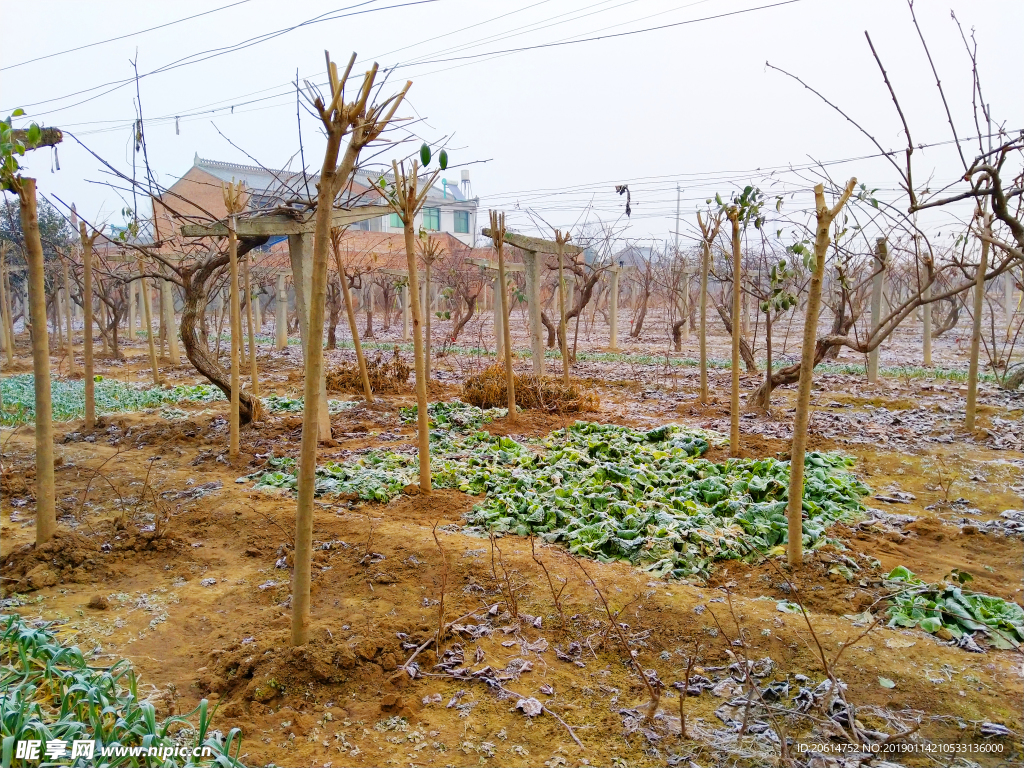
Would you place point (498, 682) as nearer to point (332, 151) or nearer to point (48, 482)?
point (332, 151)

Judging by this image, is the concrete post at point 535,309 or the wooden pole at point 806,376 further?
the concrete post at point 535,309

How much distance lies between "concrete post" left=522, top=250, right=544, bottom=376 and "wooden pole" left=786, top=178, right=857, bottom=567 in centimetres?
636

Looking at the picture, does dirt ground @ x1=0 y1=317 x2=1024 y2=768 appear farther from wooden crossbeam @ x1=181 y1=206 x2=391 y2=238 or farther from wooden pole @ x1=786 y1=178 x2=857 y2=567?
wooden crossbeam @ x1=181 y1=206 x2=391 y2=238

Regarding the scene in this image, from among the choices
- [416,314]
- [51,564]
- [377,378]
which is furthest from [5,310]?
[416,314]

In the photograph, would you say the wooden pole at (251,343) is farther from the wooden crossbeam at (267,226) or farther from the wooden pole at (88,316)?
the wooden crossbeam at (267,226)

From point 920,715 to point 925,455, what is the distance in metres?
4.67

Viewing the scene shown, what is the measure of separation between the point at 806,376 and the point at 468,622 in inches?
88.6

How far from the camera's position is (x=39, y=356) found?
410cm

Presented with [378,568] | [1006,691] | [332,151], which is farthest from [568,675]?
[332,151]

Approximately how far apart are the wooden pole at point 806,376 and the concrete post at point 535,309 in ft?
20.9

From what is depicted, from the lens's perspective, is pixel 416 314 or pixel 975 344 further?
pixel 975 344

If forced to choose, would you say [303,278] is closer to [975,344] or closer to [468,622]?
[468,622]

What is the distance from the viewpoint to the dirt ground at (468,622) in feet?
8.55

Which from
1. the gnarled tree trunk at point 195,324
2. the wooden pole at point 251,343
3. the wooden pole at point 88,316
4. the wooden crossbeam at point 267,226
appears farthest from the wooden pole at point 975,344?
the wooden pole at point 88,316
